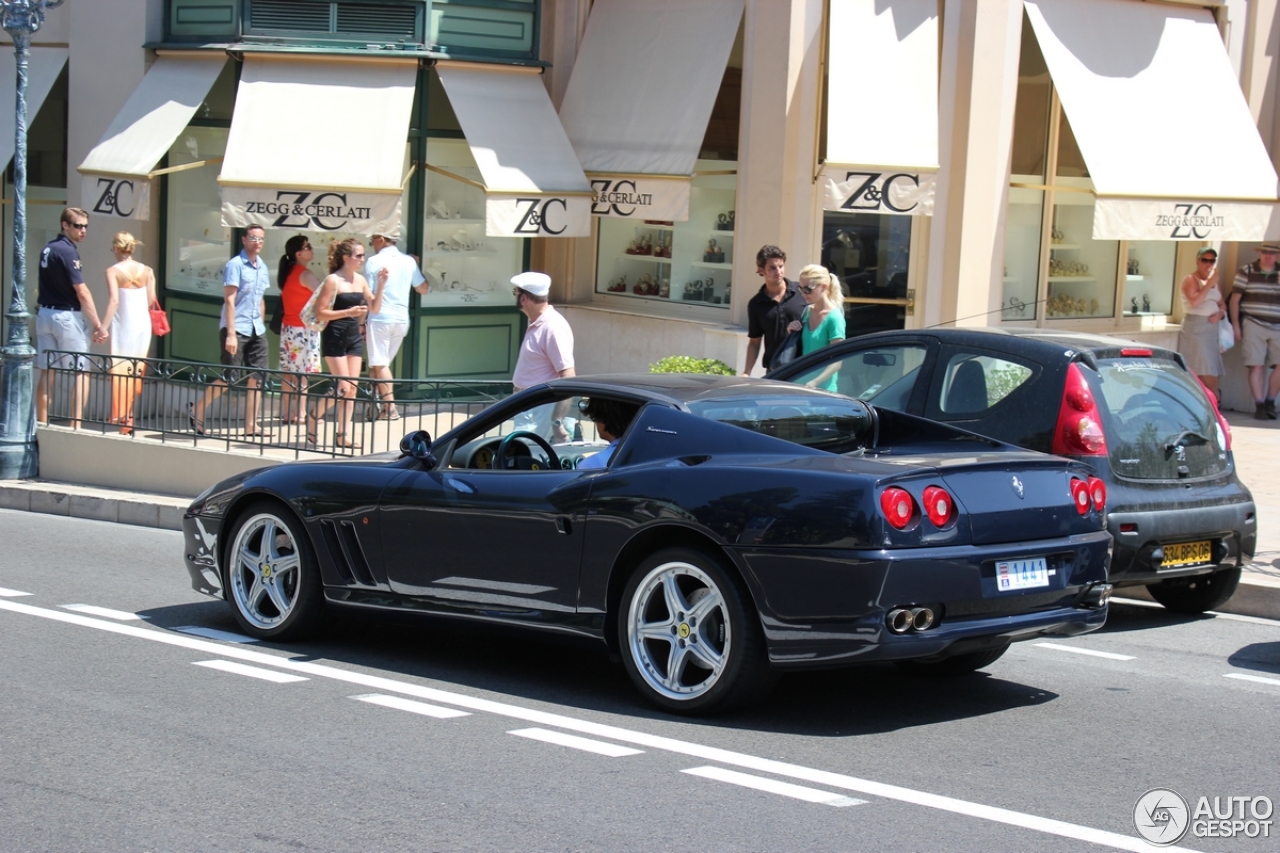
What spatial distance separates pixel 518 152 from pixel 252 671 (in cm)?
1052

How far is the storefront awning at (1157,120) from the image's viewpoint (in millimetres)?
16375

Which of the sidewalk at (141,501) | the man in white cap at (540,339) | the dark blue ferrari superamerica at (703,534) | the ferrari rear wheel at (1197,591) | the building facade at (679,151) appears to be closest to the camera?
the dark blue ferrari superamerica at (703,534)

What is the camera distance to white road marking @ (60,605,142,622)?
28.3ft

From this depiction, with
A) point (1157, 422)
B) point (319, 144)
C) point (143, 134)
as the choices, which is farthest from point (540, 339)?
point (143, 134)

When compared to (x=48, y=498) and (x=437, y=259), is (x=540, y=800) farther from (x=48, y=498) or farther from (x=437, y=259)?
(x=437, y=259)

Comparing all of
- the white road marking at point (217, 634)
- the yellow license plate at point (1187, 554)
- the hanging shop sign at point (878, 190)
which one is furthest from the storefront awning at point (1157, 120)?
the white road marking at point (217, 634)

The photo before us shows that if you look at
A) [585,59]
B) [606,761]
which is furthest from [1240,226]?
[606,761]

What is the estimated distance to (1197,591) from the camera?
926 centimetres

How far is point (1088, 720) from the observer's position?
22.1 ft

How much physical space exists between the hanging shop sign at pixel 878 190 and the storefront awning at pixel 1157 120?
2034mm

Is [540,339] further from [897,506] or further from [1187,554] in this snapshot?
[897,506]

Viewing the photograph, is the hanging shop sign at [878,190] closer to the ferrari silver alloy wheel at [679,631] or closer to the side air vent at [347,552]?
the side air vent at [347,552]

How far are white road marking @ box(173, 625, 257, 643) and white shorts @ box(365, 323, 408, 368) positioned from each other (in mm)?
7673

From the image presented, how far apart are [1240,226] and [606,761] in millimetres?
13359
